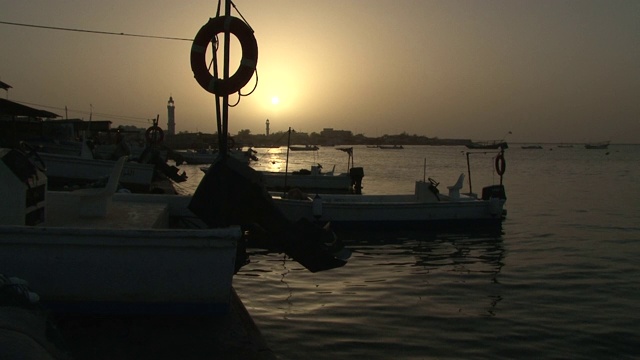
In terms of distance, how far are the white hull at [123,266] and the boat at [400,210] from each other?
39.7ft

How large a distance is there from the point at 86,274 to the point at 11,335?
2.22m

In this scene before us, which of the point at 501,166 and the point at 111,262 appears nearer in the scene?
the point at 111,262

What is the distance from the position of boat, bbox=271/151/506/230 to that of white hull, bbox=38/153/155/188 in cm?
750

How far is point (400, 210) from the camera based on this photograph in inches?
759

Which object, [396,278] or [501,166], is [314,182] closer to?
[501,166]

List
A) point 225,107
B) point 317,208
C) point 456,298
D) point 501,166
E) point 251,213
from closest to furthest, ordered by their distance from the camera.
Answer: point 251,213, point 225,107, point 456,298, point 317,208, point 501,166

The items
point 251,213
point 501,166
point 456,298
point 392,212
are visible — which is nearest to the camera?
point 251,213

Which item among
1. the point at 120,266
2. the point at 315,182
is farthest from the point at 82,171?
the point at 120,266

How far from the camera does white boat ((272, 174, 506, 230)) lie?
18531 mm

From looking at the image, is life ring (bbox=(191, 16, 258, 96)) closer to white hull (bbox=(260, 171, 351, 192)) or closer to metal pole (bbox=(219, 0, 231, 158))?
metal pole (bbox=(219, 0, 231, 158))

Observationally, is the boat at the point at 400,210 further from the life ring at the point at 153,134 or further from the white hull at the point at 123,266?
the life ring at the point at 153,134

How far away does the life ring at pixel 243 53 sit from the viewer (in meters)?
6.94

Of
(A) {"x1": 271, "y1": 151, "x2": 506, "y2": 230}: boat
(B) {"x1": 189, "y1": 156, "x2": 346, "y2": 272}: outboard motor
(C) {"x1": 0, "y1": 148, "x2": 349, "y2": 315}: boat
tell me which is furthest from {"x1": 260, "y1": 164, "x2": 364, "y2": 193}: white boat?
(C) {"x1": 0, "y1": 148, "x2": 349, "y2": 315}: boat

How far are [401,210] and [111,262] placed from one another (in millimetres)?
14445
